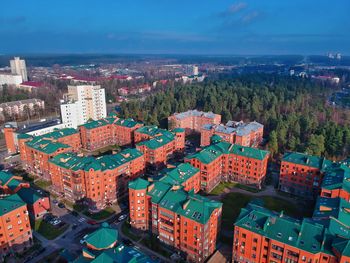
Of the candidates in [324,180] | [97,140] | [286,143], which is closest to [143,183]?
[324,180]

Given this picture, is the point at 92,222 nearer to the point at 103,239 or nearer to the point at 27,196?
the point at 27,196

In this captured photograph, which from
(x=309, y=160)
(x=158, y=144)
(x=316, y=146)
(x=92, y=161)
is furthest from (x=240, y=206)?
(x=92, y=161)

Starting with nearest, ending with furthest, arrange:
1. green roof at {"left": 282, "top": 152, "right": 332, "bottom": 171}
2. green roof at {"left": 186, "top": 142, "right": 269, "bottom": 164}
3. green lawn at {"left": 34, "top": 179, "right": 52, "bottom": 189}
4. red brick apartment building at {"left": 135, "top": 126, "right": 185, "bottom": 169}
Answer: green roof at {"left": 282, "top": 152, "right": 332, "bottom": 171}
green roof at {"left": 186, "top": 142, "right": 269, "bottom": 164}
green lawn at {"left": 34, "top": 179, "right": 52, "bottom": 189}
red brick apartment building at {"left": 135, "top": 126, "right": 185, "bottom": 169}

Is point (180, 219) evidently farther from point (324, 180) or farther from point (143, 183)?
point (324, 180)

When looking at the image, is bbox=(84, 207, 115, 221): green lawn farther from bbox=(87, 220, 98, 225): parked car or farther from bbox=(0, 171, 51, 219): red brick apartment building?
bbox=(0, 171, 51, 219): red brick apartment building

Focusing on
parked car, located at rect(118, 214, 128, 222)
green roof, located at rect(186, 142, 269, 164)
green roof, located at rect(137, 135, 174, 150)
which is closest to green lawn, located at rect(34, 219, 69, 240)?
parked car, located at rect(118, 214, 128, 222)

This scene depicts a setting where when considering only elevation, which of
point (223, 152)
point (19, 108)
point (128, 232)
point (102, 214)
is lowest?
point (128, 232)
